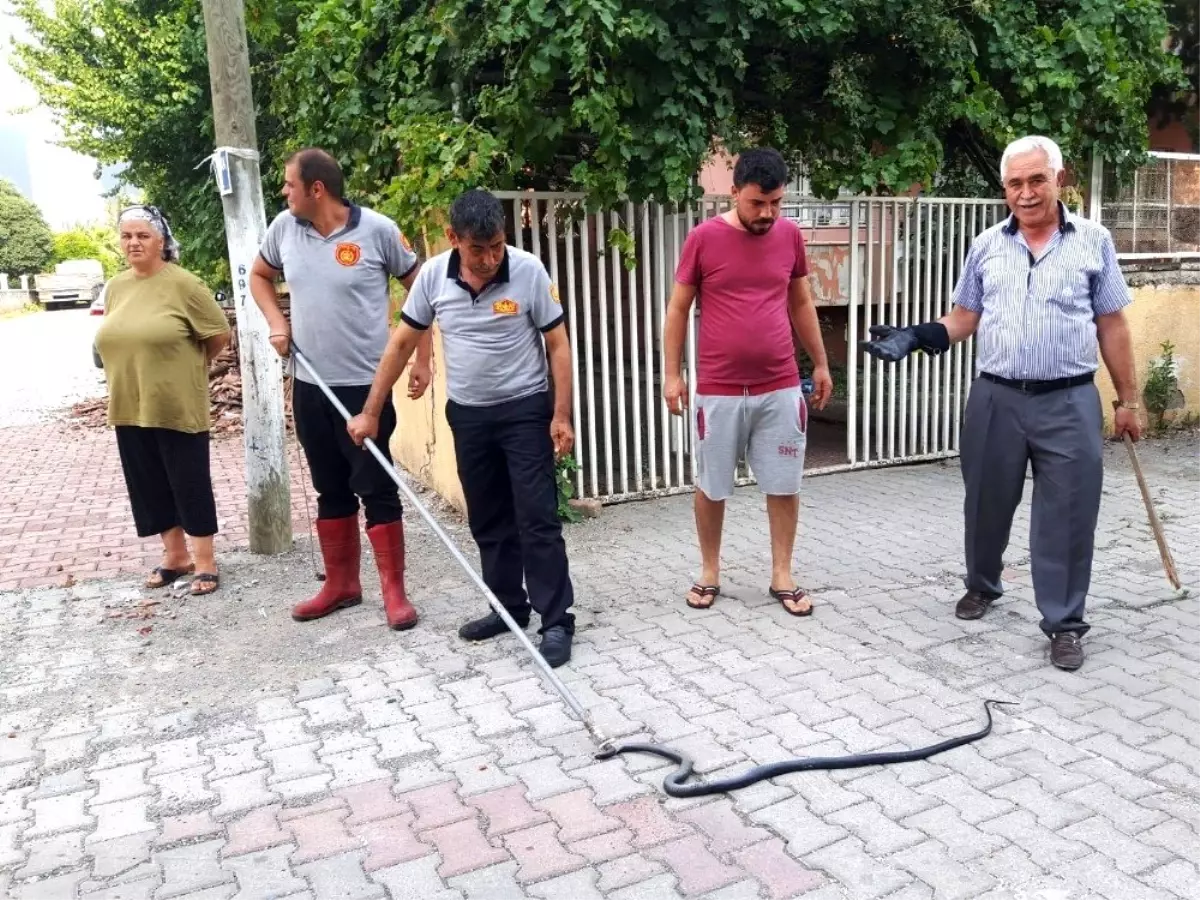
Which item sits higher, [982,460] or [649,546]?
[982,460]

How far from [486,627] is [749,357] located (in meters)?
1.56

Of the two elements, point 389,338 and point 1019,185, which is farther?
point 389,338

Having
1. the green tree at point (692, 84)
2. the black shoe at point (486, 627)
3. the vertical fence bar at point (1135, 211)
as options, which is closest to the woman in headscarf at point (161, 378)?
the green tree at point (692, 84)

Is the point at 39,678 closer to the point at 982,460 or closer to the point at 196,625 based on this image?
the point at 196,625

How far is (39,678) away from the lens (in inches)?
161

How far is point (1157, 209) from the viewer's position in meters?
8.68

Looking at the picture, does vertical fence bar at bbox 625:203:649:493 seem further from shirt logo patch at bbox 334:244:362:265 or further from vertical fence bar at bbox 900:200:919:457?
shirt logo patch at bbox 334:244:362:265

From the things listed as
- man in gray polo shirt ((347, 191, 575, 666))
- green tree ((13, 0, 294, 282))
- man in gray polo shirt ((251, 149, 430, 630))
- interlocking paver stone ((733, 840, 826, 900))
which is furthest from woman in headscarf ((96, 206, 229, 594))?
green tree ((13, 0, 294, 282))

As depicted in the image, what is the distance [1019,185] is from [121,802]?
367 cm

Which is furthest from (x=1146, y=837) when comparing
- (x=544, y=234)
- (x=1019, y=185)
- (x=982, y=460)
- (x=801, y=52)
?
(x=801, y=52)

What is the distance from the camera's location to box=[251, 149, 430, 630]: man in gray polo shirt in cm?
424

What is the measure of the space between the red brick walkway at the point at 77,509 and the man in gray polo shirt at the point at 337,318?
182 centimetres

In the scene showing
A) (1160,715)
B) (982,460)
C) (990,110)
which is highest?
(990,110)

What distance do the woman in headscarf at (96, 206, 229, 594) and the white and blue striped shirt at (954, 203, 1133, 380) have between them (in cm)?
357
